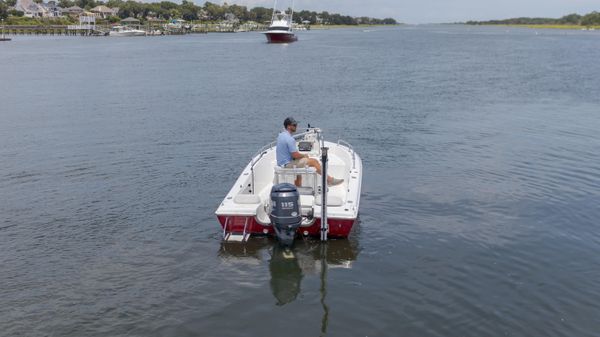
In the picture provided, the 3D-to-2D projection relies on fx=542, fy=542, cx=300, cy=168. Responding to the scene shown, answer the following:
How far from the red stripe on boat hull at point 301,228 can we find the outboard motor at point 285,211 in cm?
53

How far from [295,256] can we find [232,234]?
1499mm

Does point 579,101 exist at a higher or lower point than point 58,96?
higher

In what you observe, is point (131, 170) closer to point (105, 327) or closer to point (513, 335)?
point (105, 327)

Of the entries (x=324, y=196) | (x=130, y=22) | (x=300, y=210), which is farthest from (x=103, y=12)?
(x=324, y=196)

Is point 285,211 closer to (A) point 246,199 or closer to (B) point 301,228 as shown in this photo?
(B) point 301,228

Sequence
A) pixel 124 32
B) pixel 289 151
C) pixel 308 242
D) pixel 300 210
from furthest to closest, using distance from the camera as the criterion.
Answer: pixel 124 32
pixel 289 151
pixel 308 242
pixel 300 210

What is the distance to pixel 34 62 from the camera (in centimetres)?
5778

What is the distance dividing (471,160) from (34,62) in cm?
5278

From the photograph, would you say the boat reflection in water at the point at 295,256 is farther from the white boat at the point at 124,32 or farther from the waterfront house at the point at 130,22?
the waterfront house at the point at 130,22

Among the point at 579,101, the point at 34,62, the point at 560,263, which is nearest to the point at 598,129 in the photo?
the point at 579,101

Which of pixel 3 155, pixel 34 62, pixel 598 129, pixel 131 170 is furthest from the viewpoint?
pixel 34 62

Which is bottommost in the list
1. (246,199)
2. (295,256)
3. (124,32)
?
(124,32)

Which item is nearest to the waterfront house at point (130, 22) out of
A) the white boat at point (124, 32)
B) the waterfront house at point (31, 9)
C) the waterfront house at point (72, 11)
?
the white boat at point (124, 32)

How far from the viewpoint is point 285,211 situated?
10.8 m
